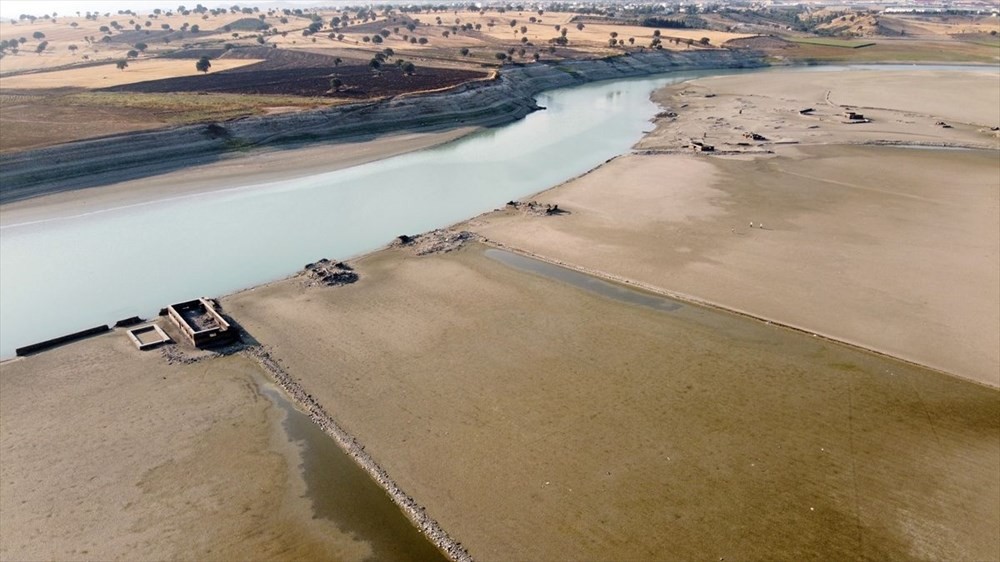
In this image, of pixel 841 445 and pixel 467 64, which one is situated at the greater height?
pixel 467 64

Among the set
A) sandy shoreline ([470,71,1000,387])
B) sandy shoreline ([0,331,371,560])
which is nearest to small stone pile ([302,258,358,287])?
sandy shoreline ([0,331,371,560])

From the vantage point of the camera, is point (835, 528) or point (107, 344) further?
point (107, 344)

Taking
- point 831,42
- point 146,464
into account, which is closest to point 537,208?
point 146,464

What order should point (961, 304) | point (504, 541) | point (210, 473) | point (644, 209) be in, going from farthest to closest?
point (644, 209), point (961, 304), point (210, 473), point (504, 541)

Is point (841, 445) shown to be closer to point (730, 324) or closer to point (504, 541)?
point (730, 324)

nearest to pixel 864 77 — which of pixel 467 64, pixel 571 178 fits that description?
pixel 467 64

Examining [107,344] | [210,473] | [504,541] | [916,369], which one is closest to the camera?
[504,541]

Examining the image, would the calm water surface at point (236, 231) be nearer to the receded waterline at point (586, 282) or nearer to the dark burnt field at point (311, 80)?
the receded waterline at point (586, 282)

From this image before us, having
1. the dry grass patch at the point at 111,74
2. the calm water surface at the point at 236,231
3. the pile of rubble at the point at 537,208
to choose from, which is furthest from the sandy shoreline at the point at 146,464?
the dry grass patch at the point at 111,74
